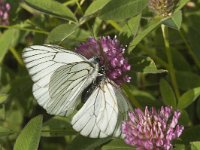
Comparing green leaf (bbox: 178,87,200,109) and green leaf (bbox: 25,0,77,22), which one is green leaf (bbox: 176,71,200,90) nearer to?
green leaf (bbox: 178,87,200,109)

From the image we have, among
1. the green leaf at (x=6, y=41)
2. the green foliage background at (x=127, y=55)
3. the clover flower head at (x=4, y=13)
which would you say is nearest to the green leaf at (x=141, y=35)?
the green foliage background at (x=127, y=55)

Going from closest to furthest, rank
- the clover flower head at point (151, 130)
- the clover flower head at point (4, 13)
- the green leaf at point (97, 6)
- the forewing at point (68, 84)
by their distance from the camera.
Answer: the clover flower head at point (151, 130) < the forewing at point (68, 84) < the green leaf at point (97, 6) < the clover flower head at point (4, 13)

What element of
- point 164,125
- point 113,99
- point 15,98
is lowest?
point 15,98

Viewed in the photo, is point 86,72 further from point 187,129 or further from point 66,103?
point 187,129

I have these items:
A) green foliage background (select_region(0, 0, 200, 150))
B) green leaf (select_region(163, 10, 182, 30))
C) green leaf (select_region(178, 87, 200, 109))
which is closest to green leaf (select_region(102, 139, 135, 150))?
green foliage background (select_region(0, 0, 200, 150))

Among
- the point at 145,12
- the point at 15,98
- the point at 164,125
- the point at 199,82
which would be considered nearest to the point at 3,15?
the point at 15,98

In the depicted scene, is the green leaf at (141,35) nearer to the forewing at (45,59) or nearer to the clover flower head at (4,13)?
the forewing at (45,59)

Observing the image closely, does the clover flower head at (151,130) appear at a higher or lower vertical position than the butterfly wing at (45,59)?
lower
